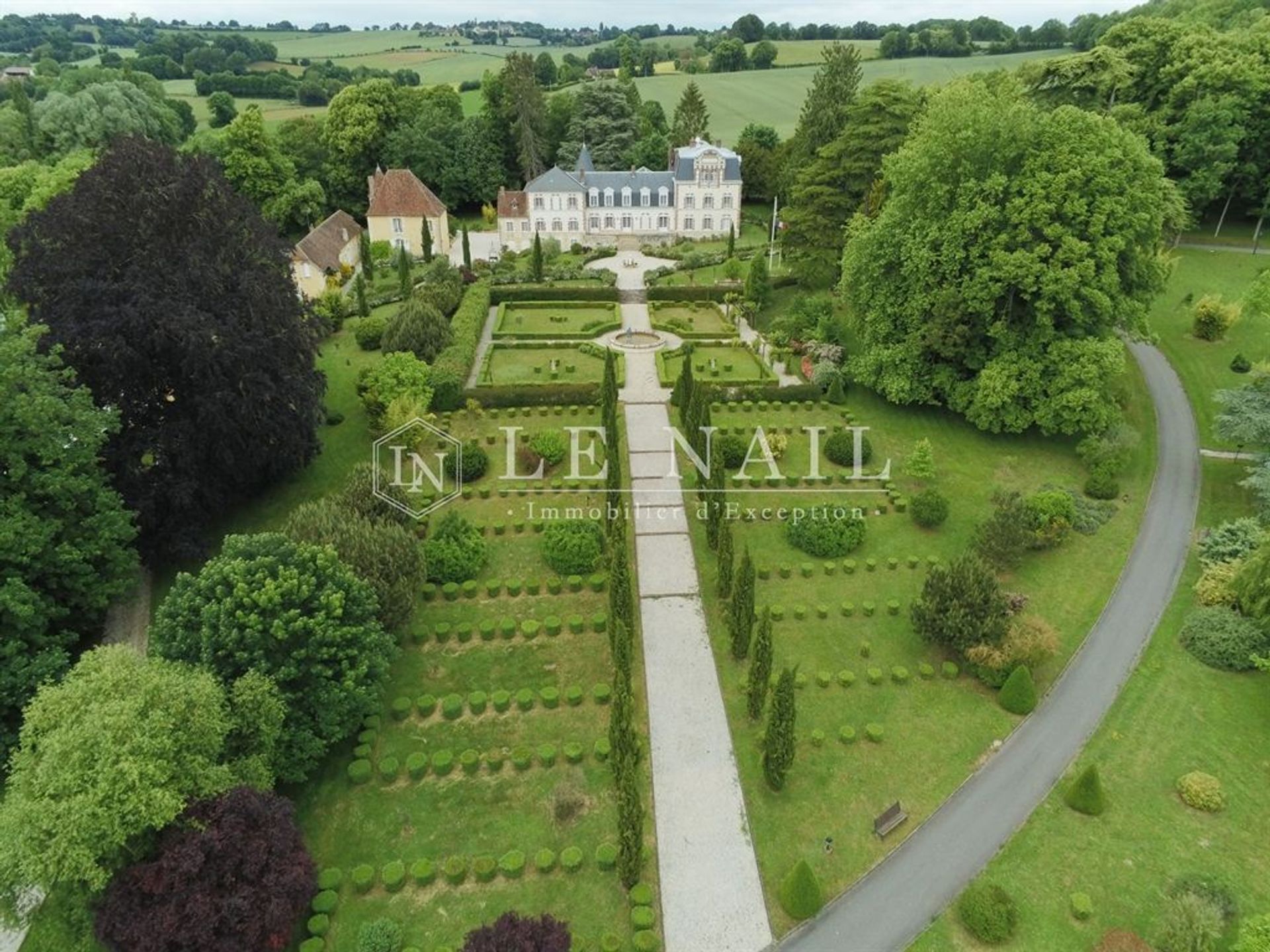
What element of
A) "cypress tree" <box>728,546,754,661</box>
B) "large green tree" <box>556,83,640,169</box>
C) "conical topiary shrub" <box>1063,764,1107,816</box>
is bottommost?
"conical topiary shrub" <box>1063,764,1107,816</box>

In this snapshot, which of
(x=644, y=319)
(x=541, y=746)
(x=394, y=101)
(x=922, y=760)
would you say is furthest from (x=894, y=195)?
(x=394, y=101)

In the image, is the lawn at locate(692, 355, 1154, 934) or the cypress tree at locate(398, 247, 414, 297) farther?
the cypress tree at locate(398, 247, 414, 297)

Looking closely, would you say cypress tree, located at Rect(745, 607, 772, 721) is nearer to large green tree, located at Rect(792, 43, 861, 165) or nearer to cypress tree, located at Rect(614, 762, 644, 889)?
cypress tree, located at Rect(614, 762, 644, 889)

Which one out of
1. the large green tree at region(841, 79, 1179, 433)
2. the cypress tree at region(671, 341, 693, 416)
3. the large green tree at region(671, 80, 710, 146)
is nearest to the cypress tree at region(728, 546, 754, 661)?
the cypress tree at region(671, 341, 693, 416)

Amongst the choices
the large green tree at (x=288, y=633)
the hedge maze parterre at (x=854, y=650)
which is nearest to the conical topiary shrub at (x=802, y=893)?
the hedge maze parterre at (x=854, y=650)

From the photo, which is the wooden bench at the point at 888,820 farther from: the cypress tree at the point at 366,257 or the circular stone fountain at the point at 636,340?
the cypress tree at the point at 366,257

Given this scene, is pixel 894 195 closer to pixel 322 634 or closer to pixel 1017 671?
pixel 1017 671

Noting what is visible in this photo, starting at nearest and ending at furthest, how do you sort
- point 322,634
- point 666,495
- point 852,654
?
point 322,634 < point 852,654 < point 666,495
